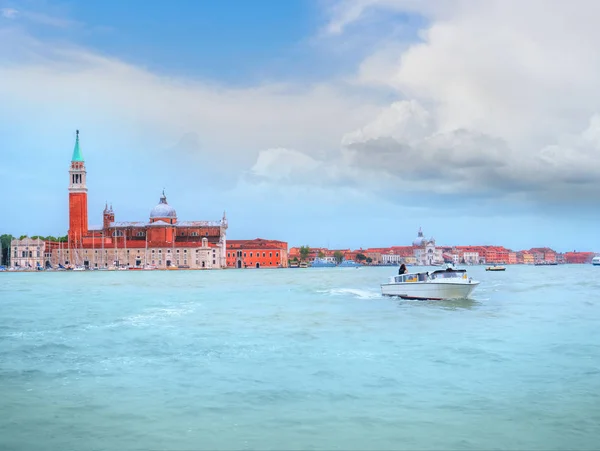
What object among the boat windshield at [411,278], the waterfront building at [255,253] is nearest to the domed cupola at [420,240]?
the waterfront building at [255,253]

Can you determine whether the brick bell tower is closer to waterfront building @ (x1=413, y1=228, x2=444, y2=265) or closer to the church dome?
the church dome

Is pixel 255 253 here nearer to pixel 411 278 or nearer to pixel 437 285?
pixel 411 278

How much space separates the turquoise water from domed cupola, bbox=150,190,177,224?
92.1 metres

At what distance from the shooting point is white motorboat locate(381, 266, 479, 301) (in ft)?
80.9

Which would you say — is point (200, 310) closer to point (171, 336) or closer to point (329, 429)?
point (171, 336)

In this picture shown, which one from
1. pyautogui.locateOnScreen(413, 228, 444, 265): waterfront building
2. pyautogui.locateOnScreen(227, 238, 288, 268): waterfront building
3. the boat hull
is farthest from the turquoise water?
pyautogui.locateOnScreen(413, 228, 444, 265): waterfront building

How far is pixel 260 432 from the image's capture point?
740cm

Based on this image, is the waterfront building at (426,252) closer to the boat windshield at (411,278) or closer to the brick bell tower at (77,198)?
the brick bell tower at (77,198)

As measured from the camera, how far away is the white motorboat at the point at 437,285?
24672 millimetres

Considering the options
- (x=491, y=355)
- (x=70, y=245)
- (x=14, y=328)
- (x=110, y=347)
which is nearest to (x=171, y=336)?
(x=110, y=347)

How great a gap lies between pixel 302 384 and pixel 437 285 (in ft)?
51.1

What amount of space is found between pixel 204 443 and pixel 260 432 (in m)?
0.64

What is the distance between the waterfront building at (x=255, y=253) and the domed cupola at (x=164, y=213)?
11.5m

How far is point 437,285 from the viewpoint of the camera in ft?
80.9
